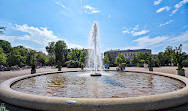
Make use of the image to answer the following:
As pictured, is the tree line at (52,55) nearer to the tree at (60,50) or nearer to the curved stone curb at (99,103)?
the tree at (60,50)

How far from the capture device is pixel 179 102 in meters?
4.20

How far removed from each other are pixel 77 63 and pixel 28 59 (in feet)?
121

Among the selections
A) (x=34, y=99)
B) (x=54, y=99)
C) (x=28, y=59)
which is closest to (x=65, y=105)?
(x=54, y=99)

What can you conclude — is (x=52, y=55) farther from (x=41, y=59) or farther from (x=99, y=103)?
(x=99, y=103)

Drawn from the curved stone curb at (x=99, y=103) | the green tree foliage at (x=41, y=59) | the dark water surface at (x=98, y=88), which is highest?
the green tree foliage at (x=41, y=59)

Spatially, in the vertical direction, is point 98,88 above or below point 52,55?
below

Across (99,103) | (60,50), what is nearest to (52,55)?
→ (60,50)

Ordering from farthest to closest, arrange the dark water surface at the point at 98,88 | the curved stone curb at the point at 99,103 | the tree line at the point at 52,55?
the tree line at the point at 52,55, the dark water surface at the point at 98,88, the curved stone curb at the point at 99,103

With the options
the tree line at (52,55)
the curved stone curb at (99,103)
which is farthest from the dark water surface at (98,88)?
the tree line at (52,55)

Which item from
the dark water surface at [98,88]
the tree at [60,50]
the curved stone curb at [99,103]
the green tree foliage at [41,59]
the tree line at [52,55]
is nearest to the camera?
the curved stone curb at [99,103]

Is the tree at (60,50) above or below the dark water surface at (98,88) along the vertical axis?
above

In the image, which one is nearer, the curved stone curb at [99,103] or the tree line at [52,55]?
the curved stone curb at [99,103]

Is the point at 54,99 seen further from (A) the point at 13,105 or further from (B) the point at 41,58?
(B) the point at 41,58

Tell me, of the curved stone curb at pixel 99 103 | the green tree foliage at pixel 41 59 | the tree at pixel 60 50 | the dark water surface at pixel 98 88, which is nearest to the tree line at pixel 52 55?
the tree at pixel 60 50
